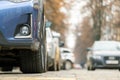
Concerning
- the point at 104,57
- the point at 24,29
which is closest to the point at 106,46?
the point at 104,57

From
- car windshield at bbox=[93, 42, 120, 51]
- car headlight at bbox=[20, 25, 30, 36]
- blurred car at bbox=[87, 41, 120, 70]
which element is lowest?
blurred car at bbox=[87, 41, 120, 70]

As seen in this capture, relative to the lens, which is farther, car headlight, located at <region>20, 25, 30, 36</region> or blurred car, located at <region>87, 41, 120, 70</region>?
blurred car, located at <region>87, 41, 120, 70</region>

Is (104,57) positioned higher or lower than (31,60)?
lower

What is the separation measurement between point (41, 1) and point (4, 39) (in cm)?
139

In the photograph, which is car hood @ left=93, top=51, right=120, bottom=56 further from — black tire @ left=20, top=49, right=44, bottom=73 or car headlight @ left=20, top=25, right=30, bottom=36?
car headlight @ left=20, top=25, right=30, bottom=36

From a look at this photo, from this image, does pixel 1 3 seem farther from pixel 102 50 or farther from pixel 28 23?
pixel 102 50

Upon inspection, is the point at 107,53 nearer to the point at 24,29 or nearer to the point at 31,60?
the point at 31,60

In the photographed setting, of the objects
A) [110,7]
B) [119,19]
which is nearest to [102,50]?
[110,7]

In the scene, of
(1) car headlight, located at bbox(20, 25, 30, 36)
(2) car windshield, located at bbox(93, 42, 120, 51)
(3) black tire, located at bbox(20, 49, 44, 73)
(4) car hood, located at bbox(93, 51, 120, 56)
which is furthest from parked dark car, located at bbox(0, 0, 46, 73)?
(2) car windshield, located at bbox(93, 42, 120, 51)

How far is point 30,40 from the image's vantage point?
935 cm

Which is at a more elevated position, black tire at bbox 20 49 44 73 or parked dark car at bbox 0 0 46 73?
parked dark car at bbox 0 0 46 73

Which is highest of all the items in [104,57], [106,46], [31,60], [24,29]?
[24,29]

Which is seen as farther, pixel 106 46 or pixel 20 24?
pixel 106 46

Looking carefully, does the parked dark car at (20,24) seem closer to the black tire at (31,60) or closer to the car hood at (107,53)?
the black tire at (31,60)
